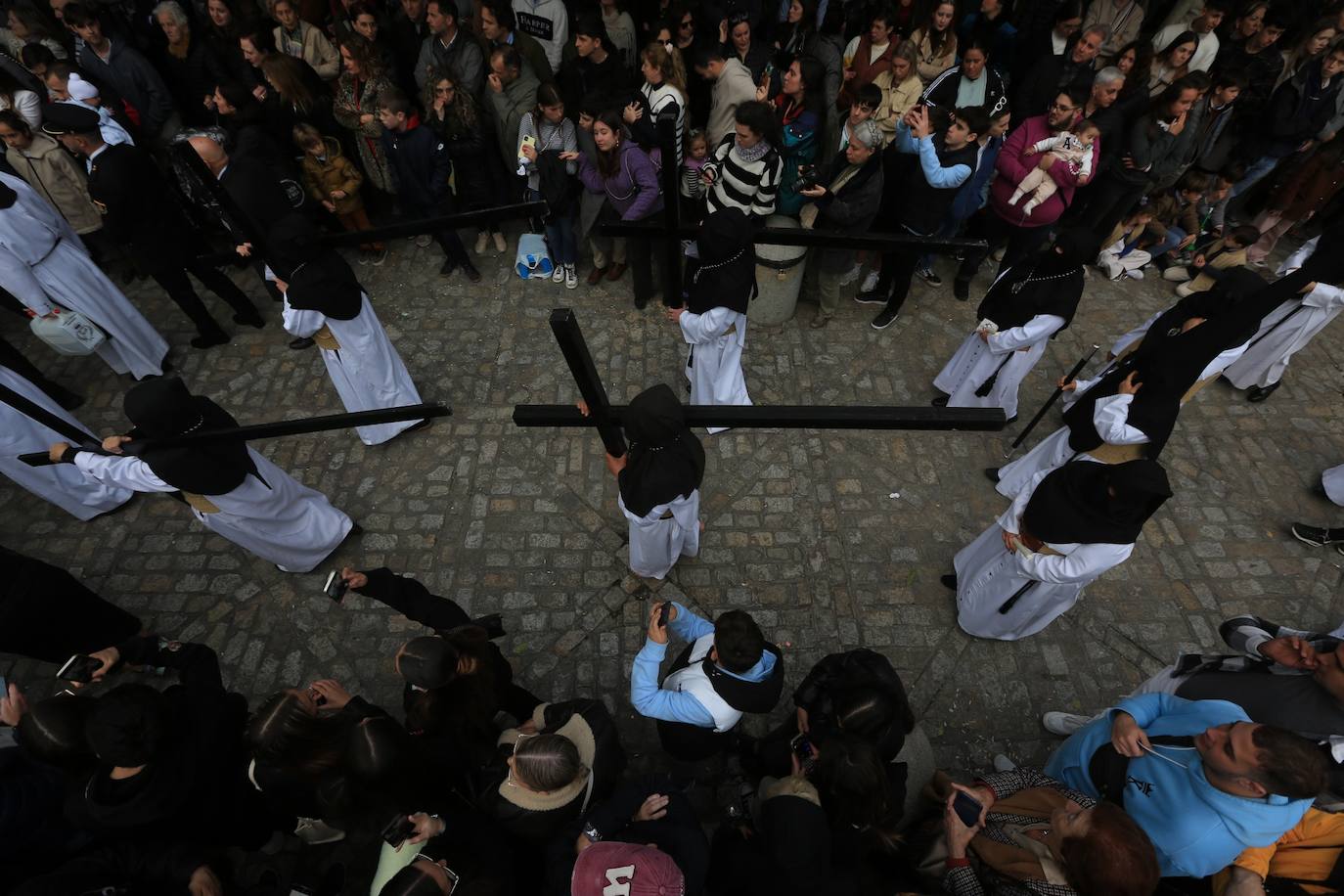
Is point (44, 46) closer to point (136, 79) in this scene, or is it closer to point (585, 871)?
point (136, 79)

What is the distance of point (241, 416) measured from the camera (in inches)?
228

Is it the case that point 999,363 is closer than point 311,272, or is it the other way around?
point 311,272

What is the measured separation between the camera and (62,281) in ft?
17.1

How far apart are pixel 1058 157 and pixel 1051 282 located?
1.89m

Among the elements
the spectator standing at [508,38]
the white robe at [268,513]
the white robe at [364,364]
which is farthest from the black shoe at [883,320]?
the white robe at [268,513]

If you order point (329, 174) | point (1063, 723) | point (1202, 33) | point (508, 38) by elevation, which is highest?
point (1202, 33)

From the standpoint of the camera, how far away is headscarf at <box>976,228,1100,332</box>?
4.25 metres

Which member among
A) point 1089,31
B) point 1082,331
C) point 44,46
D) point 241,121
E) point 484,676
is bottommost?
point 1082,331

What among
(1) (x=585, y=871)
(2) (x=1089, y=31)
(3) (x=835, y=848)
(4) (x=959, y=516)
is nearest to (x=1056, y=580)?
(4) (x=959, y=516)

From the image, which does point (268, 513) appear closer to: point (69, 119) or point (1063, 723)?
point (69, 119)

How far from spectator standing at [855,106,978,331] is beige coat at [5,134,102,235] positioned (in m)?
7.34

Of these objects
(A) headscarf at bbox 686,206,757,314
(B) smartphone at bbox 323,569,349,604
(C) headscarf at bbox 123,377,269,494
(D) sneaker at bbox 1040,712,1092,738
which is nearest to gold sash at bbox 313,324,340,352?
(C) headscarf at bbox 123,377,269,494

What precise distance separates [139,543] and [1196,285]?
926 centimetres

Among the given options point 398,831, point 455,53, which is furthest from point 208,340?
point 398,831
